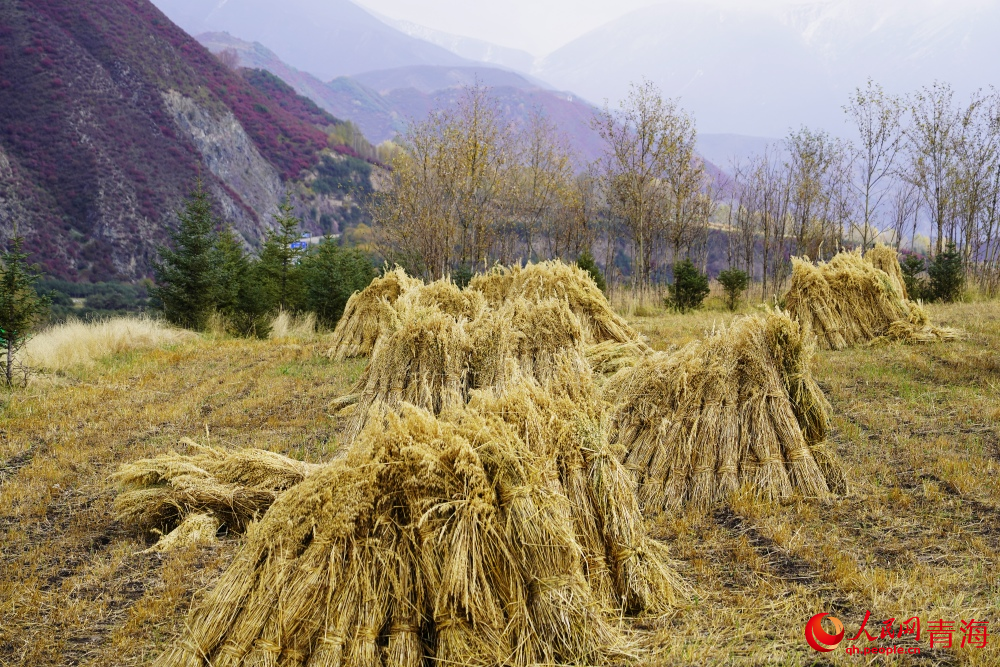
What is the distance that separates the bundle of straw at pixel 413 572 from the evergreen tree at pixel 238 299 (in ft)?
42.8

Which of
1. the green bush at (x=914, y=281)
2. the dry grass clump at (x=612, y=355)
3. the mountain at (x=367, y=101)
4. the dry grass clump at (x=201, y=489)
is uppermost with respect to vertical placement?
the mountain at (x=367, y=101)

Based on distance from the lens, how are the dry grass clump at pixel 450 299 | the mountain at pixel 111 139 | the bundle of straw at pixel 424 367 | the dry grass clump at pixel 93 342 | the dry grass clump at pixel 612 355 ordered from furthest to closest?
the mountain at pixel 111 139
the dry grass clump at pixel 93 342
the dry grass clump at pixel 450 299
the dry grass clump at pixel 612 355
the bundle of straw at pixel 424 367

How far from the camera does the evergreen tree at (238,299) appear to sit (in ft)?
51.5

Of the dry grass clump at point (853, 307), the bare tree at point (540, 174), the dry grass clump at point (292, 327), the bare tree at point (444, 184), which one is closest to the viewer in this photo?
the dry grass clump at point (853, 307)

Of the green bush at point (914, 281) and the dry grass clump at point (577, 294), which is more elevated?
the green bush at point (914, 281)

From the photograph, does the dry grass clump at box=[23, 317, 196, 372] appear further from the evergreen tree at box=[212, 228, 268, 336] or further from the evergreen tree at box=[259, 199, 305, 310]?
the evergreen tree at box=[259, 199, 305, 310]

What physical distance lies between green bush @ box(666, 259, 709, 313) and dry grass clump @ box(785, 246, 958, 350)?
663cm

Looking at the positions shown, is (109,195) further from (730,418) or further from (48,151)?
(730,418)

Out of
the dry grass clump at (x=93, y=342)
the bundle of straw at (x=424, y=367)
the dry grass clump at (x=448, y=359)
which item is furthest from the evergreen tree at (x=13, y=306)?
the bundle of straw at (x=424, y=367)

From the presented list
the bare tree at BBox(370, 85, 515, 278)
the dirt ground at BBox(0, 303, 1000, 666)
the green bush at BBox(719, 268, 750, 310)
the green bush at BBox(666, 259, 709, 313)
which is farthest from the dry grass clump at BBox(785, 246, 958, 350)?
the bare tree at BBox(370, 85, 515, 278)

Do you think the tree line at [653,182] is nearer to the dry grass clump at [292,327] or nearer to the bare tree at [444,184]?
the bare tree at [444,184]

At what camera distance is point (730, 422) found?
5.18m

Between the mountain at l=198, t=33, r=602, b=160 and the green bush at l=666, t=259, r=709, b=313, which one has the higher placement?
the mountain at l=198, t=33, r=602, b=160

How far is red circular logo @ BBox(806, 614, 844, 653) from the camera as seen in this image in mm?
3088
